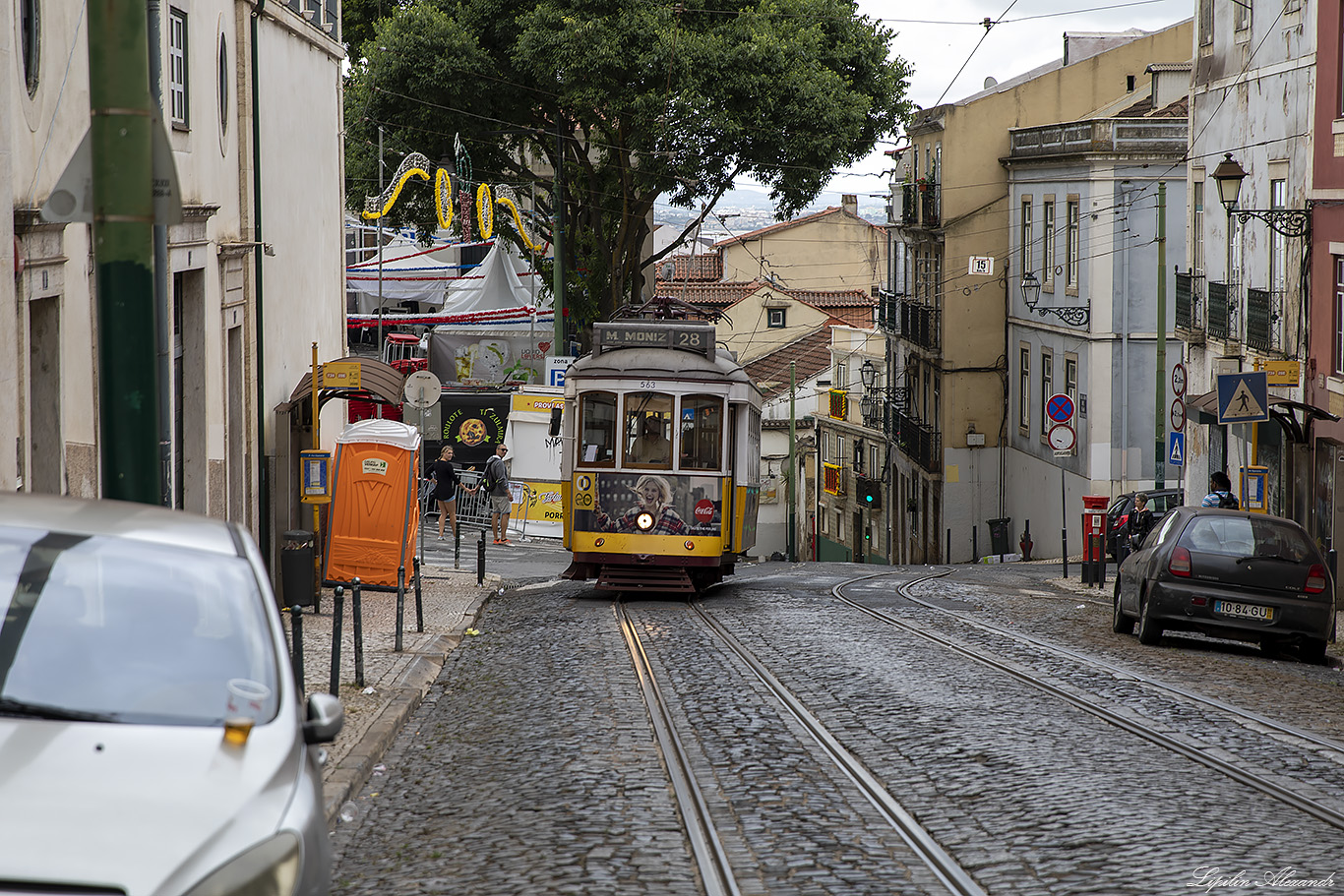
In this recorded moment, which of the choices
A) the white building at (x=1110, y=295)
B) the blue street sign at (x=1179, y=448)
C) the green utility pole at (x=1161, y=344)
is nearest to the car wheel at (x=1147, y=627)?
the blue street sign at (x=1179, y=448)

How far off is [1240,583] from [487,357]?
83.9 feet

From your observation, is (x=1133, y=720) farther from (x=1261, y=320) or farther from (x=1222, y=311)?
(x=1222, y=311)

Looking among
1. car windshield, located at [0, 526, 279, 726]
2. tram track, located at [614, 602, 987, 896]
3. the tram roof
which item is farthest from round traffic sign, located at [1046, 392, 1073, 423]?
car windshield, located at [0, 526, 279, 726]

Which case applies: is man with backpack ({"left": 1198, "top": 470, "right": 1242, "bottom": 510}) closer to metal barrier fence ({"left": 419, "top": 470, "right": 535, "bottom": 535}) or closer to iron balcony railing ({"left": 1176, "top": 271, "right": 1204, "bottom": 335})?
iron balcony railing ({"left": 1176, "top": 271, "right": 1204, "bottom": 335})

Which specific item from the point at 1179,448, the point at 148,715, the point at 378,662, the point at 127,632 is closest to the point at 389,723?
the point at 378,662

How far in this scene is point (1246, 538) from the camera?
45.6ft

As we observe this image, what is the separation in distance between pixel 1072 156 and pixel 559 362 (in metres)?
13.9

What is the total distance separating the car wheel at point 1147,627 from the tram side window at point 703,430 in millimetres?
5244

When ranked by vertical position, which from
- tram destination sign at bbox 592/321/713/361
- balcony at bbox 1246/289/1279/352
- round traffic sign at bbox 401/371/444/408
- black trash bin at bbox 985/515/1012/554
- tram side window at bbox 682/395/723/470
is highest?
balcony at bbox 1246/289/1279/352

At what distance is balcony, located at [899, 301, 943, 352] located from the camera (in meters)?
41.0

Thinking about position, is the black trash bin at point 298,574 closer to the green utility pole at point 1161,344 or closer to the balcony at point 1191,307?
the balcony at point 1191,307

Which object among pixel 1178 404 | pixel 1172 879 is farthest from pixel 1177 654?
pixel 1178 404

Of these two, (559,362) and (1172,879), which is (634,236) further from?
(1172,879)

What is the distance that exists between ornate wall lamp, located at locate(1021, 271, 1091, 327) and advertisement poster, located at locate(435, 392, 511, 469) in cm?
1271
